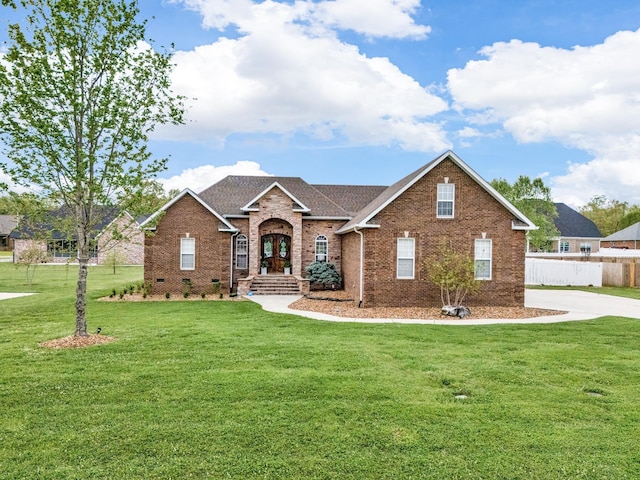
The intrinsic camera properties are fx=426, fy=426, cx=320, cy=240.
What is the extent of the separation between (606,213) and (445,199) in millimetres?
67086

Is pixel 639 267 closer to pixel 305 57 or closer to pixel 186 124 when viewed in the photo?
pixel 305 57

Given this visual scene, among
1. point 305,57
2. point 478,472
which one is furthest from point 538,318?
point 305,57

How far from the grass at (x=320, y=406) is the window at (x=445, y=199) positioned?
6500 mm

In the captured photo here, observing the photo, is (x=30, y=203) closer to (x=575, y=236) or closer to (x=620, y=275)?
(x=620, y=275)

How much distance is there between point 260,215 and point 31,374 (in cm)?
1517

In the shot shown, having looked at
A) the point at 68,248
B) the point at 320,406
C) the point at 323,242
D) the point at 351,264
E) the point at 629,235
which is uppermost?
the point at 629,235

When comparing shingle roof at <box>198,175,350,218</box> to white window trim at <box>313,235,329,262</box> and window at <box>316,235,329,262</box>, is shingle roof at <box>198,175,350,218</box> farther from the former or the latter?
window at <box>316,235,329,262</box>

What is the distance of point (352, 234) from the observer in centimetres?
1997

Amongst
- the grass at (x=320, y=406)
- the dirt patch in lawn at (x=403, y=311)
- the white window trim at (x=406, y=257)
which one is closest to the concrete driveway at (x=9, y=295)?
the grass at (x=320, y=406)

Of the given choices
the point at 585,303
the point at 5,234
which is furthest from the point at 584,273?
the point at 5,234

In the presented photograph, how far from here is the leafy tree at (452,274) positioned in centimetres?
1516

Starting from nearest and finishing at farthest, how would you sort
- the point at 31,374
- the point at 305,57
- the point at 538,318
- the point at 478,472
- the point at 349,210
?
the point at 478,472 < the point at 31,374 < the point at 538,318 < the point at 305,57 < the point at 349,210

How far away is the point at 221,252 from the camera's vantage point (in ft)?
67.9

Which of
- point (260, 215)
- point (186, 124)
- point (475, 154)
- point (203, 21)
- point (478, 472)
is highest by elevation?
point (203, 21)
